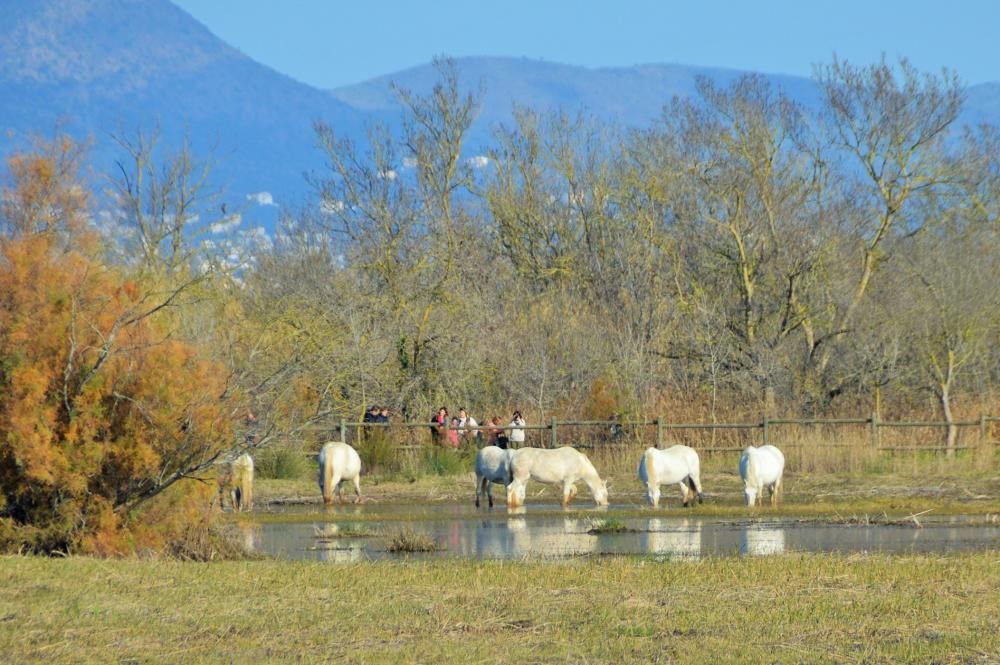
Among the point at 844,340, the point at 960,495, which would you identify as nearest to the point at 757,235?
the point at 844,340

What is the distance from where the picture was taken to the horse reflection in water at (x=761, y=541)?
19141mm

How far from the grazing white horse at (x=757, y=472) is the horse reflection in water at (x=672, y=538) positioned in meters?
3.08

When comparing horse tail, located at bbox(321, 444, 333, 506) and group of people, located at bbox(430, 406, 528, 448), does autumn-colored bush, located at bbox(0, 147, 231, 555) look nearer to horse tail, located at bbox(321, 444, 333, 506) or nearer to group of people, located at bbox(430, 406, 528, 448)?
horse tail, located at bbox(321, 444, 333, 506)

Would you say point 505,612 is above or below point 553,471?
below

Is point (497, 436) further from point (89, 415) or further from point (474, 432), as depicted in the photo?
point (89, 415)

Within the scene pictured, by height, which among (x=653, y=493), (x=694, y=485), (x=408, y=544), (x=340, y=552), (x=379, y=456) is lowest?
(x=340, y=552)

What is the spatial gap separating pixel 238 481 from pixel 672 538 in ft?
20.5

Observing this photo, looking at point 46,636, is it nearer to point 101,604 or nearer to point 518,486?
point 101,604

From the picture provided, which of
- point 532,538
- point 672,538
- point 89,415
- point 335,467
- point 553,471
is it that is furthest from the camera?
point 335,467

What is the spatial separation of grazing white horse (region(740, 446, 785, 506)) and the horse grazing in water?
9.15 metres

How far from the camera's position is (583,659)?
407 inches

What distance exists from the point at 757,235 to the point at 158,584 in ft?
119

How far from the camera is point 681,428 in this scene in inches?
1561

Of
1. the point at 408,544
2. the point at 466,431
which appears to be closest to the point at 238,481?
the point at 408,544
